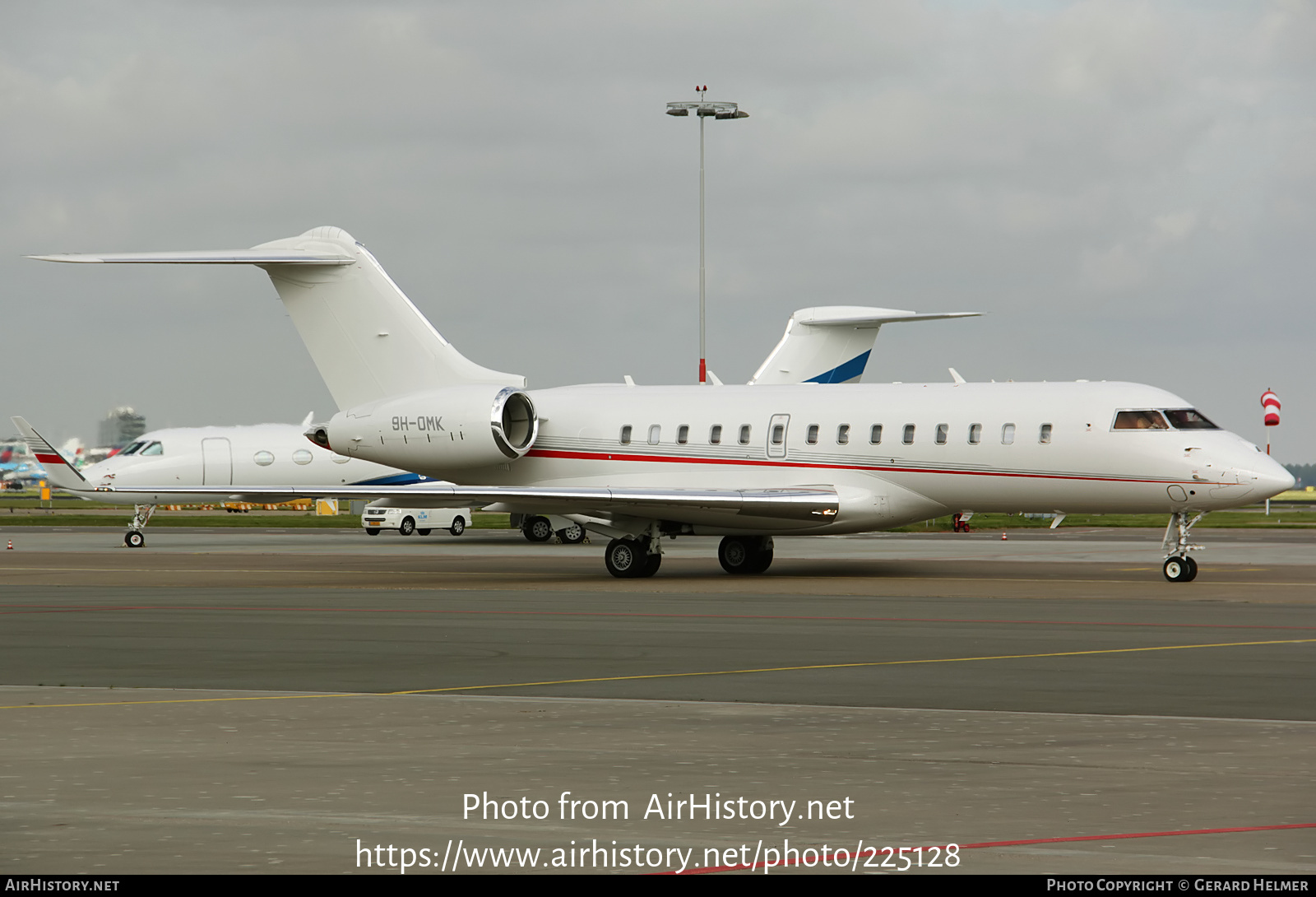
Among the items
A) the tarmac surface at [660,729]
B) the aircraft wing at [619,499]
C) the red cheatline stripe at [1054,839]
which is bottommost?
the tarmac surface at [660,729]

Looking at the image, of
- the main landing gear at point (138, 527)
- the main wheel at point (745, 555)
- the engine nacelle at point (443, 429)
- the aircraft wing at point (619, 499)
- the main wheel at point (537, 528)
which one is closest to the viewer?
the aircraft wing at point (619, 499)

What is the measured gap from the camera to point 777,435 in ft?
90.2

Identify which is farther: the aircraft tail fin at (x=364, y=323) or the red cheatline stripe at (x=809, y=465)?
the aircraft tail fin at (x=364, y=323)

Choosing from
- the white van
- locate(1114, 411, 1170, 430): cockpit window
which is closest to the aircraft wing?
locate(1114, 411, 1170, 430): cockpit window

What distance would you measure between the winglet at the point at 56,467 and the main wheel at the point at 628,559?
20.9 metres

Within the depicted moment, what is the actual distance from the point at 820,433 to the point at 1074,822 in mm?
20528

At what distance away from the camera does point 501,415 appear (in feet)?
94.5

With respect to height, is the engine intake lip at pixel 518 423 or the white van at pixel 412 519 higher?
the engine intake lip at pixel 518 423

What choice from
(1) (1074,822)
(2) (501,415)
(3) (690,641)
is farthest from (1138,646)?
(2) (501,415)

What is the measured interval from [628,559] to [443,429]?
4.76 metres

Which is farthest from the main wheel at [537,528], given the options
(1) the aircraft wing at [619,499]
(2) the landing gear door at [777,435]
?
(2) the landing gear door at [777,435]

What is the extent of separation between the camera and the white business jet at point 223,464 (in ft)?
140

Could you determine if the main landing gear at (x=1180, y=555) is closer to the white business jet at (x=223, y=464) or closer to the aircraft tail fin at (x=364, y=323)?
the aircraft tail fin at (x=364, y=323)

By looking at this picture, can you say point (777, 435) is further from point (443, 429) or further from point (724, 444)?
point (443, 429)
